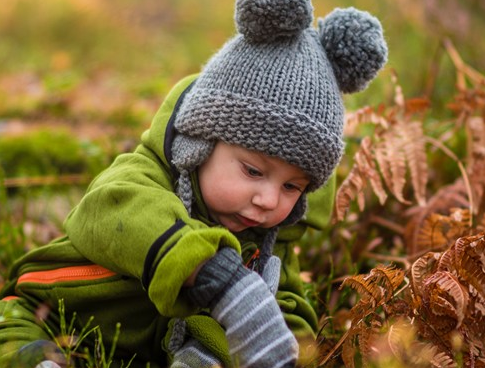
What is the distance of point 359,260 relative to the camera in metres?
3.39

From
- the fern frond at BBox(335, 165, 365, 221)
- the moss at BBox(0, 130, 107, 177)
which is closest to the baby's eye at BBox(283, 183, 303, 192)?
the fern frond at BBox(335, 165, 365, 221)

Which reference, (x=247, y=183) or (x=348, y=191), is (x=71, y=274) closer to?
(x=247, y=183)

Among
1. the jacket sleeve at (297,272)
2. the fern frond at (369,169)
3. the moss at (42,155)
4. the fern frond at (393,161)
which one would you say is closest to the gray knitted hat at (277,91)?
the jacket sleeve at (297,272)

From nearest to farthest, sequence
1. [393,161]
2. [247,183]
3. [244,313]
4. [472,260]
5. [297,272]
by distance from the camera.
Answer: [244,313], [472,260], [247,183], [297,272], [393,161]

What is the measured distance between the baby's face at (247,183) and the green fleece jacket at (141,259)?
0.23 ft

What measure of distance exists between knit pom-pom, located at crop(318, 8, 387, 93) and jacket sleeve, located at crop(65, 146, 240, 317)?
2.50 ft

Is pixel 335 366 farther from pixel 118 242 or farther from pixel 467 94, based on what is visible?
pixel 467 94

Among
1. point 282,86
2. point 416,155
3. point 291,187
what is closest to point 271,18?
point 282,86

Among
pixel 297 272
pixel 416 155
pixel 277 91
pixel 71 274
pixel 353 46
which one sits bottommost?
pixel 297 272

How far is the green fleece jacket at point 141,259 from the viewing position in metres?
1.94

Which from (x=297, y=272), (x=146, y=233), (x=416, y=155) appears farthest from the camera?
(x=416, y=155)

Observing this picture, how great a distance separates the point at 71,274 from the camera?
2.38m

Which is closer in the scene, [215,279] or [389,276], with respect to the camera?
[215,279]

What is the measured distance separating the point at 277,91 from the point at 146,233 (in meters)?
0.66
